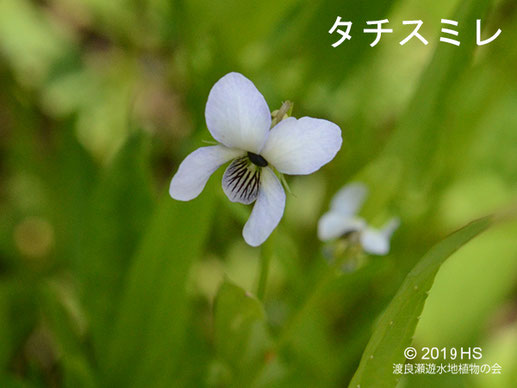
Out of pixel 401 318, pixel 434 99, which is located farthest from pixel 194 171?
pixel 434 99

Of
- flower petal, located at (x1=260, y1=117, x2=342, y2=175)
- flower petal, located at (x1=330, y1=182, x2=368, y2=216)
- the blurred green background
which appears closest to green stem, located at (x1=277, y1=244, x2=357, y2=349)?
the blurred green background

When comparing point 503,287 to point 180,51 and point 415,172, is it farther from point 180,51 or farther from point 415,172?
point 180,51

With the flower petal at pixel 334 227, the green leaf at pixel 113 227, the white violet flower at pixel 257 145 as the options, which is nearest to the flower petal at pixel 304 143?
the white violet flower at pixel 257 145

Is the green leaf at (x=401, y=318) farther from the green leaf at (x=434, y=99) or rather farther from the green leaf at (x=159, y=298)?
the green leaf at (x=434, y=99)

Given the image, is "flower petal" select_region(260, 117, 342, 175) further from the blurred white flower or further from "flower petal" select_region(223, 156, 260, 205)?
the blurred white flower

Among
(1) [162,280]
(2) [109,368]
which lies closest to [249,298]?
(1) [162,280]
